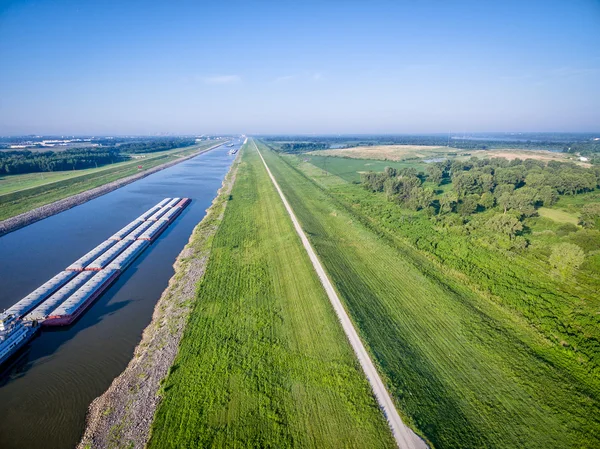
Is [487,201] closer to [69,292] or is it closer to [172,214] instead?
[172,214]

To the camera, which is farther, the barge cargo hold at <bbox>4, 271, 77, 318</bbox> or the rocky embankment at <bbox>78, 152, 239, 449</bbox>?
the barge cargo hold at <bbox>4, 271, 77, 318</bbox>

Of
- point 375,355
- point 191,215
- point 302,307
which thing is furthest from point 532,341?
point 191,215

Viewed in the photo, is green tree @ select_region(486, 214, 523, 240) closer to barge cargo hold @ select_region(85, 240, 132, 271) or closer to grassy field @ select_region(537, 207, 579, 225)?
grassy field @ select_region(537, 207, 579, 225)

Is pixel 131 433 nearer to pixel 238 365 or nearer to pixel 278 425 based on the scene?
pixel 238 365

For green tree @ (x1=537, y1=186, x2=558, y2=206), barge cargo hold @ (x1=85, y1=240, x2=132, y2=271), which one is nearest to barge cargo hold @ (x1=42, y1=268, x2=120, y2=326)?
→ barge cargo hold @ (x1=85, y1=240, x2=132, y2=271)

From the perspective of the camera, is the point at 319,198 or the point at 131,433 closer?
the point at 131,433

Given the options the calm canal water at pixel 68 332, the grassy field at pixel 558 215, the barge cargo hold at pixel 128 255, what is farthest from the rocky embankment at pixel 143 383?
the grassy field at pixel 558 215
